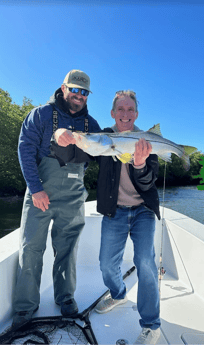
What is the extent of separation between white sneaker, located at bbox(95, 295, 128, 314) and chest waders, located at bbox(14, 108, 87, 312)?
15.2 inches

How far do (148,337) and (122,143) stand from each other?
1927mm

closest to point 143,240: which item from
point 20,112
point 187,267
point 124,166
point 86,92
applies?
point 124,166

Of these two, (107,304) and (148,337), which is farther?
(107,304)

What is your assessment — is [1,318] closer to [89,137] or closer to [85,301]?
[85,301]

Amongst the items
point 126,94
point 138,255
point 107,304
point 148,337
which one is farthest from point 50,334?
point 126,94

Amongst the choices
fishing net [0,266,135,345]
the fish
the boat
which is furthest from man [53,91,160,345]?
fishing net [0,266,135,345]

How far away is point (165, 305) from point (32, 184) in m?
2.38

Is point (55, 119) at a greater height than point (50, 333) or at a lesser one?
greater

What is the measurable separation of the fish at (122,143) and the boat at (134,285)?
161cm

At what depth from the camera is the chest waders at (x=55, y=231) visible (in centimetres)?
257

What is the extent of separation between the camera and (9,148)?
27.9 metres

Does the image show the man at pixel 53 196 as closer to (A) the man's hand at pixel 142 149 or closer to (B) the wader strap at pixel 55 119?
(B) the wader strap at pixel 55 119

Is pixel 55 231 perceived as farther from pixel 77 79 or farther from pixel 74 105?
pixel 77 79

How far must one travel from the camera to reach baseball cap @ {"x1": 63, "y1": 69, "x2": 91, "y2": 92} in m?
2.74
